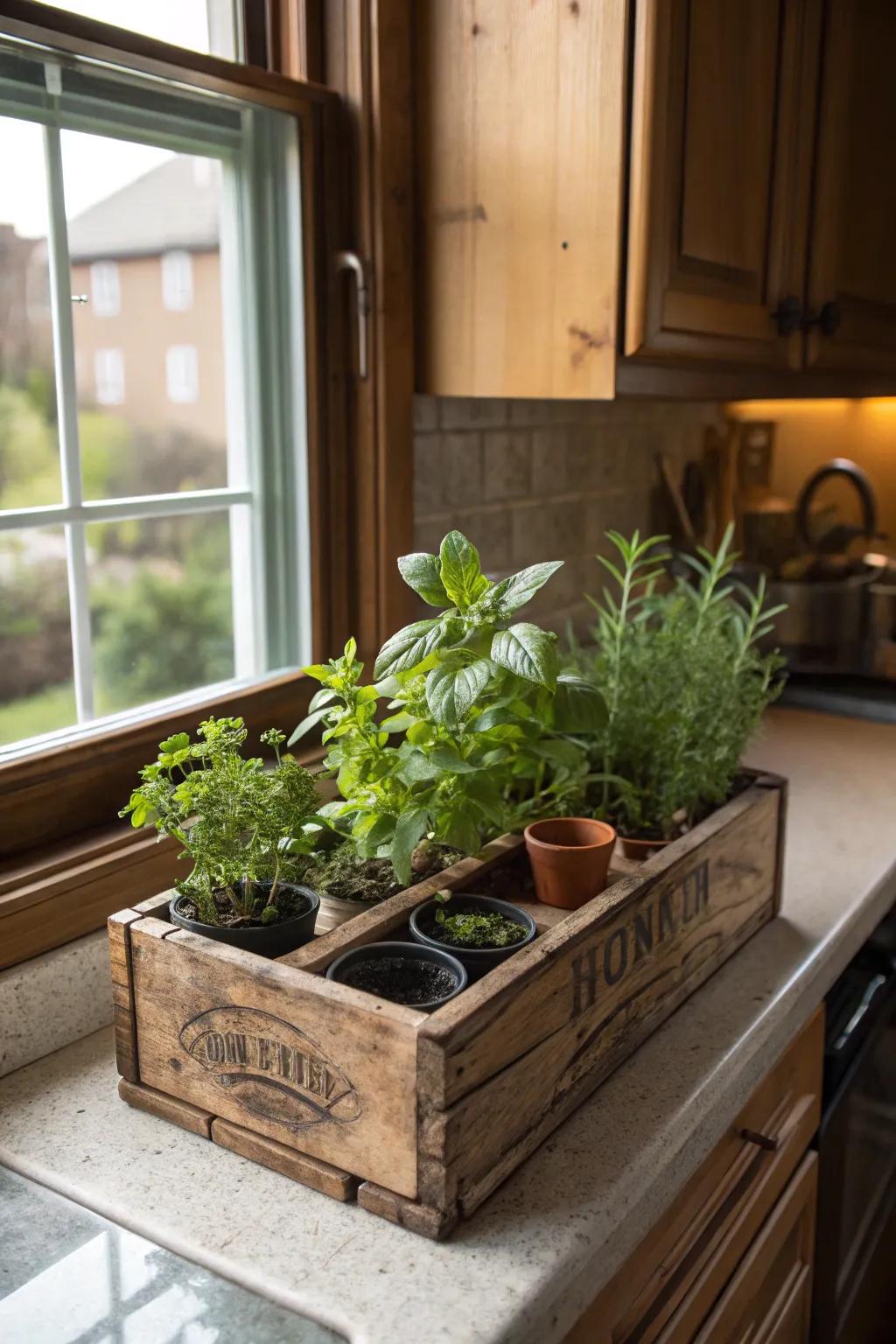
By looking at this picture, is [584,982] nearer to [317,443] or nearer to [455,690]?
[455,690]

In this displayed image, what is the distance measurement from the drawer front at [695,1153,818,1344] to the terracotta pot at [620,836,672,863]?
0.43 metres

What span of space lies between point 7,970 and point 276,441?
0.75 meters

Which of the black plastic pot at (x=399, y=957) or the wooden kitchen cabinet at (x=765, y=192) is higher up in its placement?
the wooden kitchen cabinet at (x=765, y=192)

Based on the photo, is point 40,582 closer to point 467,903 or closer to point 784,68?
Answer: point 467,903

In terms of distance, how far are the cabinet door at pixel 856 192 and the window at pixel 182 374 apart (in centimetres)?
95

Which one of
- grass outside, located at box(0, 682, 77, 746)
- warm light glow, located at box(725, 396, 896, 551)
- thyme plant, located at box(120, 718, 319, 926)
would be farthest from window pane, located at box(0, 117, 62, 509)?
warm light glow, located at box(725, 396, 896, 551)

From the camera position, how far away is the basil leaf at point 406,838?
3.33ft

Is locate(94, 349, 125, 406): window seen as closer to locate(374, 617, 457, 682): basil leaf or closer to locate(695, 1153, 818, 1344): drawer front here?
locate(374, 617, 457, 682): basil leaf

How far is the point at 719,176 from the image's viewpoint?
1486mm

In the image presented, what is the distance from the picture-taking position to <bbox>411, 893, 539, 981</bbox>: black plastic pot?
964 millimetres

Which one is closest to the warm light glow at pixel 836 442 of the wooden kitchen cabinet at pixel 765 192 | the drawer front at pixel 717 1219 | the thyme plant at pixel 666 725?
the wooden kitchen cabinet at pixel 765 192

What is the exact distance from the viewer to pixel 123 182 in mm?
1304

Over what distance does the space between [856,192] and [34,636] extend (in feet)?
4.76

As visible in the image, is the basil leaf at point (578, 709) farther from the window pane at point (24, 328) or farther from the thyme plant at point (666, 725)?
the window pane at point (24, 328)
